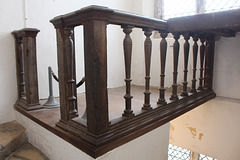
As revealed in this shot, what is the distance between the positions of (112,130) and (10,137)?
3.73ft

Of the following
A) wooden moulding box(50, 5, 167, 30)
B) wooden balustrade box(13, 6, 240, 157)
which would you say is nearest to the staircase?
wooden balustrade box(13, 6, 240, 157)

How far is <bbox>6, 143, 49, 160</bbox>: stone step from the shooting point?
1.64m

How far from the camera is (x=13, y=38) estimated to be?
211 centimetres

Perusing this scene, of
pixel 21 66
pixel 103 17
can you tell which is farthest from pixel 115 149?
pixel 21 66

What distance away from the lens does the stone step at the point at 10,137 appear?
1.61 metres

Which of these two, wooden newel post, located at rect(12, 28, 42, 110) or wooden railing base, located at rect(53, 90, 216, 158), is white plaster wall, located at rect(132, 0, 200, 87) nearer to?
wooden railing base, located at rect(53, 90, 216, 158)

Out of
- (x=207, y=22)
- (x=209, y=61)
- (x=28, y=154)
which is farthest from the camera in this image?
(x=209, y=61)

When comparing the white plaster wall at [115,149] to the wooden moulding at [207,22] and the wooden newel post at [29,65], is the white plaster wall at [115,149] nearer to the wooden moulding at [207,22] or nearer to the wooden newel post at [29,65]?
the wooden newel post at [29,65]

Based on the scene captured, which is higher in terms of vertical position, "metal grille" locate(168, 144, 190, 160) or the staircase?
the staircase

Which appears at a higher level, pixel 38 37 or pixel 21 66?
pixel 38 37

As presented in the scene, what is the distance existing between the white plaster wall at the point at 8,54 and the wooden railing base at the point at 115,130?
1.06m

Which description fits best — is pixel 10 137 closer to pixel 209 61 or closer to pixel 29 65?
pixel 29 65

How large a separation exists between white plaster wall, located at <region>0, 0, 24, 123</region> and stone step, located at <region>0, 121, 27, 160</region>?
155 mm

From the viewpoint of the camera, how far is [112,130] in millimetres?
1187
